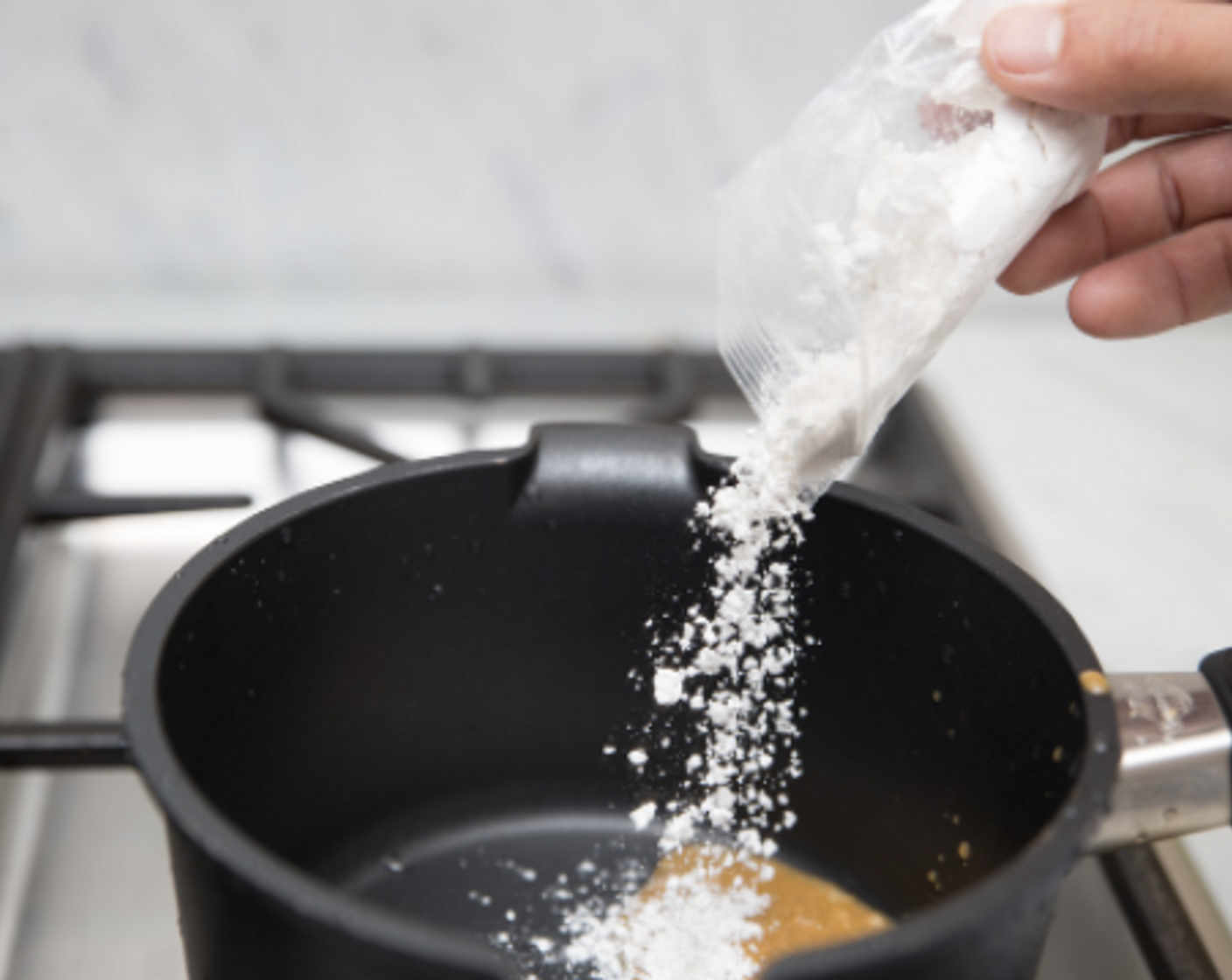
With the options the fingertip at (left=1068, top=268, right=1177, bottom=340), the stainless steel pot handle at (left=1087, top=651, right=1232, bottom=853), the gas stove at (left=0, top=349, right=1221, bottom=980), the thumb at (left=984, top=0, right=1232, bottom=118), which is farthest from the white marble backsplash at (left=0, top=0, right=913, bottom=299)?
the stainless steel pot handle at (left=1087, top=651, right=1232, bottom=853)

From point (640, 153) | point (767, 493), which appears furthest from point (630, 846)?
point (640, 153)

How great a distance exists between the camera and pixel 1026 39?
41 cm

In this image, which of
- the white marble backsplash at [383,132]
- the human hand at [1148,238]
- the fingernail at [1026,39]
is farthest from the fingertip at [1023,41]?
the white marble backsplash at [383,132]

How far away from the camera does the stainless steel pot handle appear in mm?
349

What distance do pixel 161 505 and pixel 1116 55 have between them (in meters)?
0.43

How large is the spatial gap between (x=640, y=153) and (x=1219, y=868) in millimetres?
524

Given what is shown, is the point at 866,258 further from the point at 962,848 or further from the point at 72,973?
the point at 72,973

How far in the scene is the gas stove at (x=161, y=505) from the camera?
0.47 metres

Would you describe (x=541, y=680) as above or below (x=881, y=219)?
below

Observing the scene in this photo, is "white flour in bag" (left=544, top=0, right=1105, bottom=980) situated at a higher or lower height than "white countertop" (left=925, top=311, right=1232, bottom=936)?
higher

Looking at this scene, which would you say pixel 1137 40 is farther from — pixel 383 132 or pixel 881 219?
pixel 383 132

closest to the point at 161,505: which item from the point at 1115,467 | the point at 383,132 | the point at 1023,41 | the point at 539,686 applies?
the point at 539,686

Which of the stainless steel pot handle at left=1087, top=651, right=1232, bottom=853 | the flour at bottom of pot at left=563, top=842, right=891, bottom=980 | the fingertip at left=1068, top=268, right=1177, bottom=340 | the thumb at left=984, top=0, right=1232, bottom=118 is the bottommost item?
the flour at bottom of pot at left=563, top=842, right=891, bottom=980

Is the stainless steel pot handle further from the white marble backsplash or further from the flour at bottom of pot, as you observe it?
the white marble backsplash
